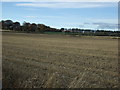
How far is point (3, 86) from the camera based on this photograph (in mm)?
7574

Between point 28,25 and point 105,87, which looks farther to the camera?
point 28,25

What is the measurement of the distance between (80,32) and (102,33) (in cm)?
1112

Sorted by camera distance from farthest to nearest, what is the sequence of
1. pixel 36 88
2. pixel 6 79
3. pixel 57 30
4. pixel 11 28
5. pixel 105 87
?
pixel 57 30, pixel 11 28, pixel 105 87, pixel 6 79, pixel 36 88

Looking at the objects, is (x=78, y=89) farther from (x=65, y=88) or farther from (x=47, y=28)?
(x=47, y=28)

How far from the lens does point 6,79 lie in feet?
26.1

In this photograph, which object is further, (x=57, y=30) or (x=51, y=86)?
(x=57, y=30)

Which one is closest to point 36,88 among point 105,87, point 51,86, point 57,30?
point 51,86

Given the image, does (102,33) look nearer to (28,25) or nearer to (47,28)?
(47,28)

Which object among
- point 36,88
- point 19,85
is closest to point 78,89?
point 36,88

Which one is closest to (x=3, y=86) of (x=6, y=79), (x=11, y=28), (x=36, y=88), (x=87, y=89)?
(x=6, y=79)

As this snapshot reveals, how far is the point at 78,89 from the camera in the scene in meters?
7.49

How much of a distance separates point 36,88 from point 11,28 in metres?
116

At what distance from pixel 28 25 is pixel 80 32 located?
32.5 meters

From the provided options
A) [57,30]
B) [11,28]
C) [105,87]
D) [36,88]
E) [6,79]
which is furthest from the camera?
[57,30]
